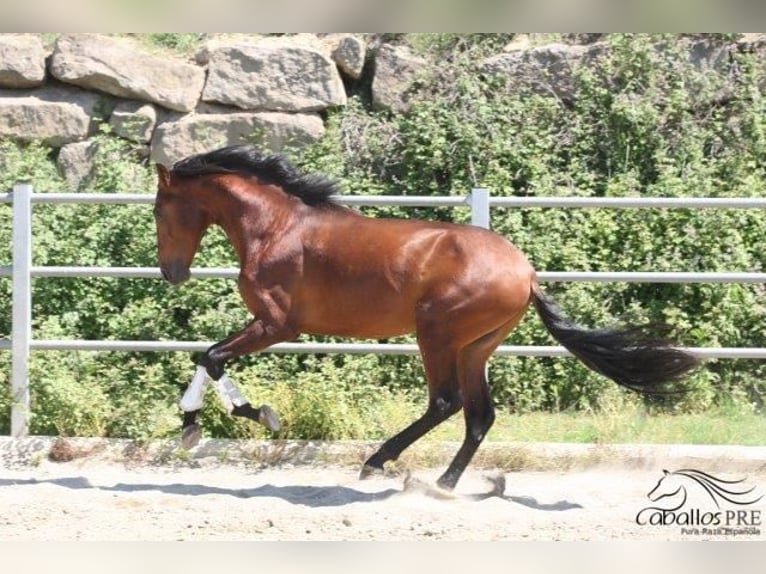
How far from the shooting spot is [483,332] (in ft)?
22.5

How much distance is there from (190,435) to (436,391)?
4.36 ft

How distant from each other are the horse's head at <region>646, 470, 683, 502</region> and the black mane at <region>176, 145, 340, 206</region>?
237 centimetres

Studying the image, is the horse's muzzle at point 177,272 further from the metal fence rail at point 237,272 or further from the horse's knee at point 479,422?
the horse's knee at point 479,422

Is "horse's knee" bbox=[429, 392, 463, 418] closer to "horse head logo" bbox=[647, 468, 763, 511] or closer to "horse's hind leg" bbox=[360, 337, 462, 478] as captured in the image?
"horse's hind leg" bbox=[360, 337, 462, 478]

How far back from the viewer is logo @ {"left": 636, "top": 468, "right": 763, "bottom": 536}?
642cm

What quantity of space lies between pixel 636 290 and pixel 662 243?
1.26 ft

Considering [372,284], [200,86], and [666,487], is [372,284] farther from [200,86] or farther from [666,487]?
[200,86]

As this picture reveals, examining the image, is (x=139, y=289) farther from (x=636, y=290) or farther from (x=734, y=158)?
(x=734, y=158)

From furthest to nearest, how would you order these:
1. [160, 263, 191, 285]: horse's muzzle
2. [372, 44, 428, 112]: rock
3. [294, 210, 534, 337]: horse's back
→ [372, 44, 428, 112]: rock
[160, 263, 191, 285]: horse's muzzle
[294, 210, 534, 337]: horse's back

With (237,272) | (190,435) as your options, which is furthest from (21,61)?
(190,435)

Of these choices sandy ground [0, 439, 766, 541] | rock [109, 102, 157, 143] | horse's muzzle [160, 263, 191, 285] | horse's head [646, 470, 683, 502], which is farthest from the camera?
rock [109, 102, 157, 143]

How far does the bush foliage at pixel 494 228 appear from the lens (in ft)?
26.8

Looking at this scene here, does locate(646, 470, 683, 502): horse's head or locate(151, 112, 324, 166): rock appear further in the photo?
locate(151, 112, 324, 166): rock

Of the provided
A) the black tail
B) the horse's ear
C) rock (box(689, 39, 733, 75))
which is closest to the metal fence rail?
the horse's ear
